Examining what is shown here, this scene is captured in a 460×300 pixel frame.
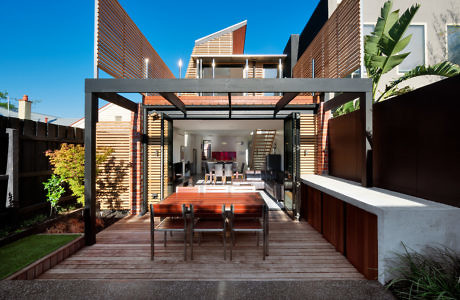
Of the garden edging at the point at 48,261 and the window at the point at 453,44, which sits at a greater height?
the window at the point at 453,44

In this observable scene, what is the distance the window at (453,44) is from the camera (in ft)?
29.7

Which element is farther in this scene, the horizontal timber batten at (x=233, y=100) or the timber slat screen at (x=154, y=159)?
the timber slat screen at (x=154, y=159)

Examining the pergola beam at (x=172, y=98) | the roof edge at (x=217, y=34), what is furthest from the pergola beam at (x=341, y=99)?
the roof edge at (x=217, y=34)

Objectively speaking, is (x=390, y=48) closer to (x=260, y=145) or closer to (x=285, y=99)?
(x=285, y=99)

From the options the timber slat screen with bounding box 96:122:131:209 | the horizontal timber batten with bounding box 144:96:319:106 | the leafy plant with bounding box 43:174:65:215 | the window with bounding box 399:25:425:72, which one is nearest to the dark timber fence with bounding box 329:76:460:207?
the horizontal timber batten with bounding box 144:96:319:106

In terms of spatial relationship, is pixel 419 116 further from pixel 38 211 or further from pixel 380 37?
pixel 38 211

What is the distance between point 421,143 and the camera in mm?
2941

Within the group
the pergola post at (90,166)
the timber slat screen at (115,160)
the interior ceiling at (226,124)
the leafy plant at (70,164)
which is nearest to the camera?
the pergola post at (90,166)

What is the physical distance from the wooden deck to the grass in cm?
55

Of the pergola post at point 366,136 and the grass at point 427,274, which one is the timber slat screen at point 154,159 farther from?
the grass at point 427,274

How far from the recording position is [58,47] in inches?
675

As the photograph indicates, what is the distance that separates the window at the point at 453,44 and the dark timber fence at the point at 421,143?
863cm

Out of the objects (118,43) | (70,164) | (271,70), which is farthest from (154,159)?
(271,70)

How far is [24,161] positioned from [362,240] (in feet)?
20.6
